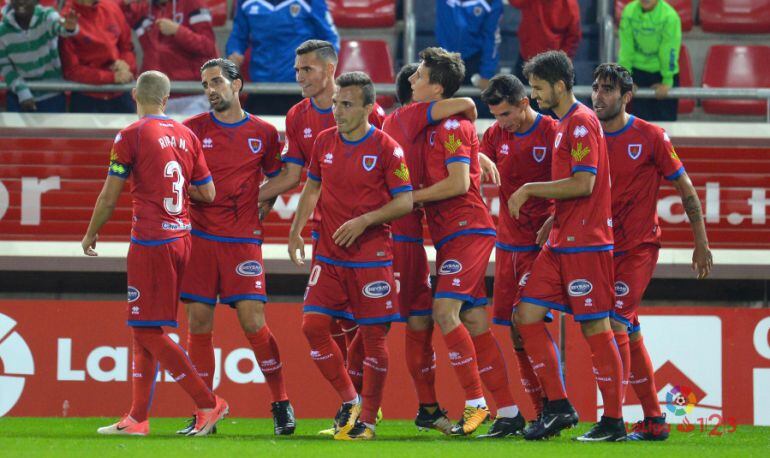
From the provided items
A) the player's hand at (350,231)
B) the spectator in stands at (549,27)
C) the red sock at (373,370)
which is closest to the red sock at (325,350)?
the red sock at (373,370)

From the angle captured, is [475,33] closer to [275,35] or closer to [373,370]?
[275,35]

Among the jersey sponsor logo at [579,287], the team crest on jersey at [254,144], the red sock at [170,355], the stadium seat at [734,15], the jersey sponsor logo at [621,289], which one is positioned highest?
the team crest on jersey at [254,144]

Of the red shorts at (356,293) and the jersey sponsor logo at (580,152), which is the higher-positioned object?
the jersey sponsor logo at (580,152)

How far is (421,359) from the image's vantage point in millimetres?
7395

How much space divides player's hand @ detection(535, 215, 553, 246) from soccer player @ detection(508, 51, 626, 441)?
0.28 meters

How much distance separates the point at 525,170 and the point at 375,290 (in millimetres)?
1233

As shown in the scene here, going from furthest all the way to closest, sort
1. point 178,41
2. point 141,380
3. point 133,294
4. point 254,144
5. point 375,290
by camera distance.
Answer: point 178,41, point 254,144, point 141,380, point 133,294, point 375,290

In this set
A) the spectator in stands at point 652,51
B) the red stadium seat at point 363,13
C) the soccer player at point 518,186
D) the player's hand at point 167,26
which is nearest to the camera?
the soccer player at point 518,186

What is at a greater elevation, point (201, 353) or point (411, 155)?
point (411, 155)

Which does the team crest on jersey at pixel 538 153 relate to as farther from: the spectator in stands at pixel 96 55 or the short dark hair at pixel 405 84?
the spectator in stands at pixel 96 55

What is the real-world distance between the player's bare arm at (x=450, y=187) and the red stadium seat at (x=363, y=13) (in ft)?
20.1

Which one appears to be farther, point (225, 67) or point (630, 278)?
point (225, 67)

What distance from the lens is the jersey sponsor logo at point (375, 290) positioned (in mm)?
6855

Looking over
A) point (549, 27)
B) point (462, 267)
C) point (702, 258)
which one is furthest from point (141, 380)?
point (549, 27)
